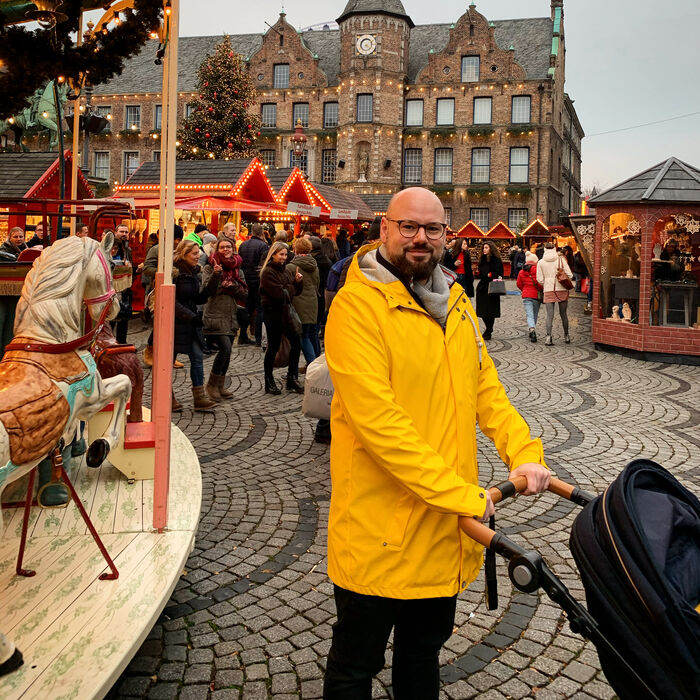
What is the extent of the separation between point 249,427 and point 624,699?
5670 mm

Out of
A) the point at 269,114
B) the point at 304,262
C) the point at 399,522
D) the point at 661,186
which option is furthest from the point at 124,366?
the point at 269,114

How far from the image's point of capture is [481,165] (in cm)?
4453

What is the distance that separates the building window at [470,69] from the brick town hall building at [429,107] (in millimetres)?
63

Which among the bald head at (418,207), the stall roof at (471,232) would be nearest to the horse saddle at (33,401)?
the bald head at (418,207)

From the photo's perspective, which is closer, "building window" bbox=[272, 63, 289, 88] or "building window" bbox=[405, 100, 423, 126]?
"building window" bbox=[405, 100, 423, 126]

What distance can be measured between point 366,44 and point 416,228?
1811 inches

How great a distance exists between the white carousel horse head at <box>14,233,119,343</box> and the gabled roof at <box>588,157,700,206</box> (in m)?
10.6

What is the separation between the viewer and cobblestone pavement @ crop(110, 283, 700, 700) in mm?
3088

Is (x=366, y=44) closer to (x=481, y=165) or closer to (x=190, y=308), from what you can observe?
(x=481, y=165)

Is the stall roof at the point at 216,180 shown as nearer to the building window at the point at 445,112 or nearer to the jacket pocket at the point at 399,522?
the jacket pocket at the point at 399,522

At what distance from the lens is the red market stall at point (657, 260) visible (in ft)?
38.3

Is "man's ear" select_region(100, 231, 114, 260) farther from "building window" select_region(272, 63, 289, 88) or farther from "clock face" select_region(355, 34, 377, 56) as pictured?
"building window" select_region(272, 63, 289, 88)

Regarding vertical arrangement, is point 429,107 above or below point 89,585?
above

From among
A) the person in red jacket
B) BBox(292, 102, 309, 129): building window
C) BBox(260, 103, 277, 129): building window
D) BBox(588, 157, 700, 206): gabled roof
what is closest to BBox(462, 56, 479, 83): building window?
BBox(292, 102, 309, 129): building window
